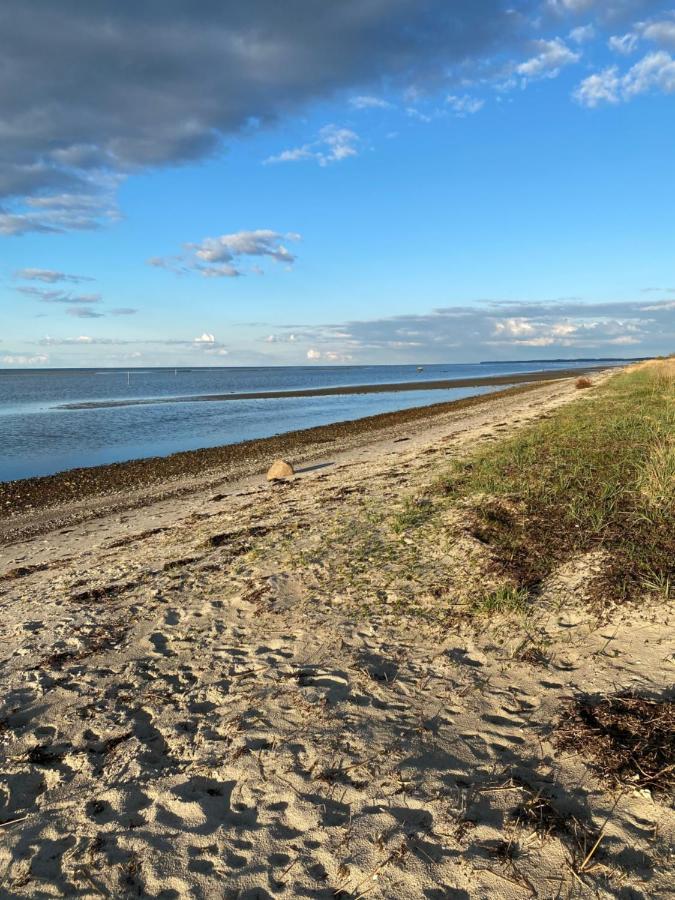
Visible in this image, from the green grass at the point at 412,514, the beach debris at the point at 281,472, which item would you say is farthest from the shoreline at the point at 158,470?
the green grass at the point at 412,514

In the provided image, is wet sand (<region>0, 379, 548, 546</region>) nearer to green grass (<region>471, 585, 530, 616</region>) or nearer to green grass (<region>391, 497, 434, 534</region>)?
green grass (<region>391, 497, 434, 534</region>)

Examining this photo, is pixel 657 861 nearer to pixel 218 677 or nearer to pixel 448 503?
pixel 218 677

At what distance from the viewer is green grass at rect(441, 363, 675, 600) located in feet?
21.7

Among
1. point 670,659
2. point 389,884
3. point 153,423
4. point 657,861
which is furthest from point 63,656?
point 153,423

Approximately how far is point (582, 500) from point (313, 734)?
566 cm

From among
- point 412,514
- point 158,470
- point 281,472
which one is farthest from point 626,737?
point 158,470

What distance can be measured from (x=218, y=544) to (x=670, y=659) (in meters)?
6.94

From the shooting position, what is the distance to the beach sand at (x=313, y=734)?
3305 millimetres

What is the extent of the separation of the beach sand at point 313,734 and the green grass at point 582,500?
453mm

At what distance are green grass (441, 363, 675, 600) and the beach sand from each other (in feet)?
1.49

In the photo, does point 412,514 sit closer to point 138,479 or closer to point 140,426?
point 138,479

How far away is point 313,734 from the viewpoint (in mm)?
4512

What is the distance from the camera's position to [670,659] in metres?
4.97

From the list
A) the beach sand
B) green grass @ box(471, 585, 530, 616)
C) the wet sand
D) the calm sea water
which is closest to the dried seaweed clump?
the beach sand
